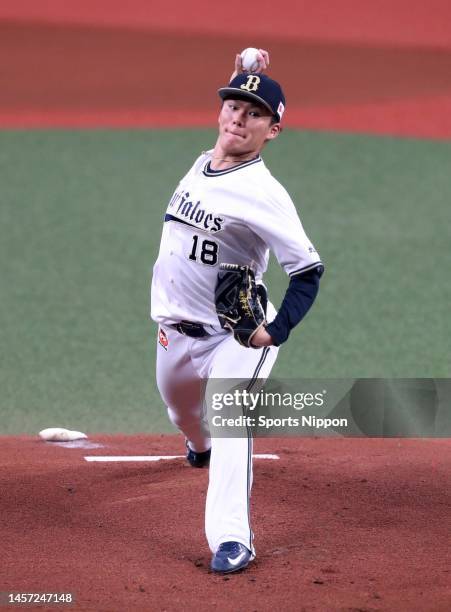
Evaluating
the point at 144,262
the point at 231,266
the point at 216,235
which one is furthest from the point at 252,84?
the point at 144,262

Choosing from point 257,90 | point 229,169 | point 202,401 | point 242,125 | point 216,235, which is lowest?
point 202,401

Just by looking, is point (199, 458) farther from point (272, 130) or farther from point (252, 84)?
point (252, 84)

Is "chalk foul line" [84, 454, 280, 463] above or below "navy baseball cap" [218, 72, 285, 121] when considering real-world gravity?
below

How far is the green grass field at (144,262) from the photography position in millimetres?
7508

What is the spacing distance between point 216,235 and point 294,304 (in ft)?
1.59

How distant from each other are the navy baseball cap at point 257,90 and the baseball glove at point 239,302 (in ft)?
2.21

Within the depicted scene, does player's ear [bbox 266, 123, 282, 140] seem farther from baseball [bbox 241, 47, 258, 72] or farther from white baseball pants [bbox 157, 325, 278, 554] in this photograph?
white baseball pants [bbox 157, 325, 278, 554]

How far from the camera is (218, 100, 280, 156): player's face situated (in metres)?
4.59

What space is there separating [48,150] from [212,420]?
9.82m

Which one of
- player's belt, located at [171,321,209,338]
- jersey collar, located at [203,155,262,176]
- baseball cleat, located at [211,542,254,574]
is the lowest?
baseball cleat, located at [211,542,254,574]

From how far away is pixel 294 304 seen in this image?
14.0 ft

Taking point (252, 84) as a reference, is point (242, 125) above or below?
below

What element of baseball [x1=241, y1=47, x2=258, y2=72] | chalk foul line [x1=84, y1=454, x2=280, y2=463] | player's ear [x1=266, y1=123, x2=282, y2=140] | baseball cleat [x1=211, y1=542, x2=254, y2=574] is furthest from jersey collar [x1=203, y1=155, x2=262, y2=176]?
chalk foul line [x1=84, y1=454, x2=280, y2=463]

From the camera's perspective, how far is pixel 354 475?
557 cm
